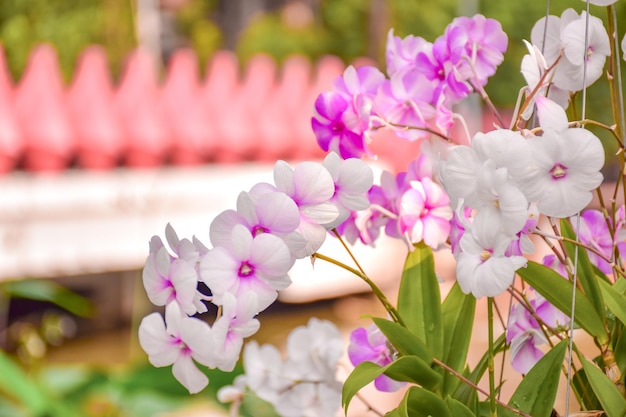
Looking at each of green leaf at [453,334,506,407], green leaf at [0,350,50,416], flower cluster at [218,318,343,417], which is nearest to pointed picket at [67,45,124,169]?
green leaf at [0,350,50,416]

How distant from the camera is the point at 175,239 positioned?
1.24ft

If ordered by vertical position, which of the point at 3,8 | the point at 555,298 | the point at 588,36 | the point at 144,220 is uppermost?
the point at 588,36

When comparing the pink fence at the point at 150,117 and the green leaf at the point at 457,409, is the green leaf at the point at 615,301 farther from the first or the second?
the pink fence at the point at 150,117

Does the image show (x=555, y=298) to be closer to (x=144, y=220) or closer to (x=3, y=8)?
(x=144, y=220)

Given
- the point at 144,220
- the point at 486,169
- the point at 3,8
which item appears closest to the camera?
the point at 486,169

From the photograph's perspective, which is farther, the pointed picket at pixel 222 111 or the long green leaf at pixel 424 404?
the pointed picket at pixel 222 111

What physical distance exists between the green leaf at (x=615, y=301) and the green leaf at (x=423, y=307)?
82 mm

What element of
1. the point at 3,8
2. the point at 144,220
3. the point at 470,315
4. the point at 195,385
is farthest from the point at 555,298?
the point at 3,8

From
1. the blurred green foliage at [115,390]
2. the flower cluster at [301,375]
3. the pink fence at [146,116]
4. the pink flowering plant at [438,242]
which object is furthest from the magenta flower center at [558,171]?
the pink fence at [146,116]

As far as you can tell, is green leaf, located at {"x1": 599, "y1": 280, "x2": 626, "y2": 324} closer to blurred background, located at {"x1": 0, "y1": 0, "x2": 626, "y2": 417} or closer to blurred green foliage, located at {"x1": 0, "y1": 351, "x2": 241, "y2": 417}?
blurred green foliage, located at {"x1": 0, "y1": 351, "x2": 241, "y2": 417}

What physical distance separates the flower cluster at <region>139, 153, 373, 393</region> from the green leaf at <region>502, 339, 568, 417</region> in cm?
11

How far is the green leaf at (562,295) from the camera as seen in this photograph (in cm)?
42

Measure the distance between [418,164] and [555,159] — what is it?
148 millimetres

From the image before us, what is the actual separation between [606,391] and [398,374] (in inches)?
3.6
